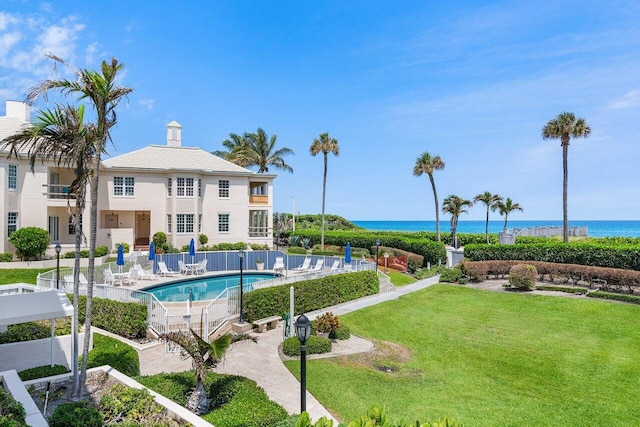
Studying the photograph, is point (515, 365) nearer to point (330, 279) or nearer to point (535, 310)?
point (535, 310)

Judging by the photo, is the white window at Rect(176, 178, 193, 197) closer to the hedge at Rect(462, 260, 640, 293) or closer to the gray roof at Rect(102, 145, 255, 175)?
the gray roof at Rect(102, 145, 255, 175)

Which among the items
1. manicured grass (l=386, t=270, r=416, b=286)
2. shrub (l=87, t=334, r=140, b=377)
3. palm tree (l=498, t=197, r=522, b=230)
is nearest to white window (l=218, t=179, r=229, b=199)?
manicured grass (l=386, t=270, r=416, b=286)

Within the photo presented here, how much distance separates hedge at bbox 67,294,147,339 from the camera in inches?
531

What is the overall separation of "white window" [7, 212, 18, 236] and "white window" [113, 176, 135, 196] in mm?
7062

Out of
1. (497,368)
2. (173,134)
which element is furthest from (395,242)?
(497,368)

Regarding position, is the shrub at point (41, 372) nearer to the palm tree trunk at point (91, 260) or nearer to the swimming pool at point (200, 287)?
the palm tree trunk at point (91, 260)

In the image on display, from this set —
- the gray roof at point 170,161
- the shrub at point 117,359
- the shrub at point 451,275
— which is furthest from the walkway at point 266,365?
the gray roof at point 170,161

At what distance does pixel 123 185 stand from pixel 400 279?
23.3m

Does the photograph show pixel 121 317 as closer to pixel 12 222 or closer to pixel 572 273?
pixel 12 222

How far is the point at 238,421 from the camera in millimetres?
6496

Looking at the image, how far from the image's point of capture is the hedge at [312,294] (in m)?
15.5

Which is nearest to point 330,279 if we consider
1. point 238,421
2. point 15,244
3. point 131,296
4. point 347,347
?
point 347,347

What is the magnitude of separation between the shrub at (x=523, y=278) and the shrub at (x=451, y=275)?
359 centimetres

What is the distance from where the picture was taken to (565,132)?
98.6 ft
